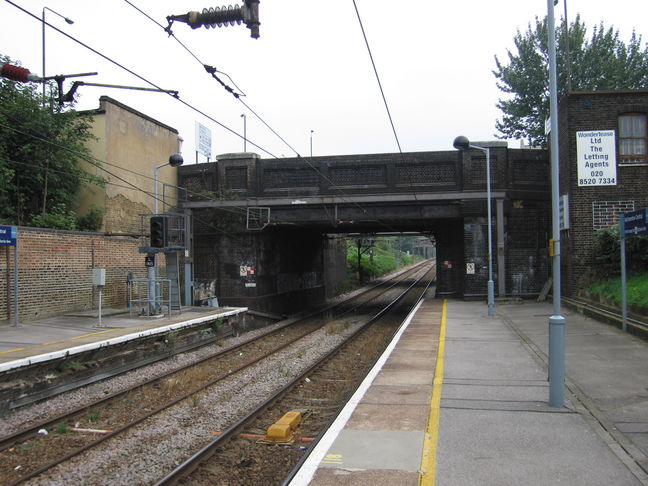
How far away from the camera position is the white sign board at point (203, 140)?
3300cm

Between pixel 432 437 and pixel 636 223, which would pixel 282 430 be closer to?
pixel 432 437

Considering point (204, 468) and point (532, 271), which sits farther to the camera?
point (532, 271)

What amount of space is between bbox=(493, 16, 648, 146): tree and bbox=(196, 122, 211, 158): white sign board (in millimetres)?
22243

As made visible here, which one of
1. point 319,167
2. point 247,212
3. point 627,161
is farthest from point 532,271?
point 247,212

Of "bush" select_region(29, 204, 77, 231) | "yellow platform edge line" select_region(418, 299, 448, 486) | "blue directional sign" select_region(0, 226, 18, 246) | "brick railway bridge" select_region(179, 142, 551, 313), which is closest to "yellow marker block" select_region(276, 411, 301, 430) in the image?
"yellow platform edge line" select_region(418, 299, 448, 486)

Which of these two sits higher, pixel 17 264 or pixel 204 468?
pixel 17 264

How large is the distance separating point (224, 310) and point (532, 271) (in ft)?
47.1

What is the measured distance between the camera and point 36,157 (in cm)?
1848

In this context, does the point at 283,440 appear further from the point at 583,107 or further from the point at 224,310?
the point at 583,107

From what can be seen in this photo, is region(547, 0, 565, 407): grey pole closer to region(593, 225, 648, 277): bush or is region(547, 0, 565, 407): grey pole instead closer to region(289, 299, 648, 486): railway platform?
region(289, 299, 648, 486): railway platform

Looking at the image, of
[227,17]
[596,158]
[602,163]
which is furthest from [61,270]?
[602,163]

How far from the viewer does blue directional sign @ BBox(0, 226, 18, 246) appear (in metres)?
13.5

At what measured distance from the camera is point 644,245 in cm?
1670

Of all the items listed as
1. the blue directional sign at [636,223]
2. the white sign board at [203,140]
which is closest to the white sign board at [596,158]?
the blue directional sign at [636,223]
